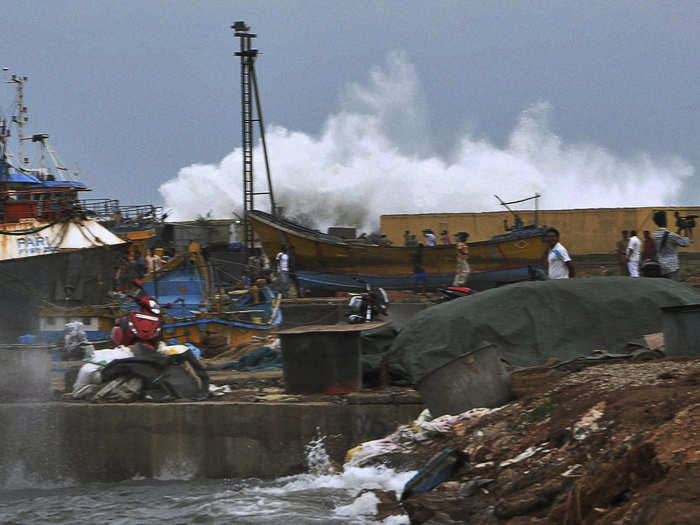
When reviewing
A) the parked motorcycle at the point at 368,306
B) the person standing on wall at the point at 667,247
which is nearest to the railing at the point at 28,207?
the parked motorcycle at the point at 368,306

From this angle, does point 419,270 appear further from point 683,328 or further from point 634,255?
point 683,328

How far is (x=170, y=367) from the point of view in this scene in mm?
9250

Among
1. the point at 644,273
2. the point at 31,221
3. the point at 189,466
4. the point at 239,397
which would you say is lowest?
the point at 189,466

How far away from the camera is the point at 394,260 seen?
22500 millimetres

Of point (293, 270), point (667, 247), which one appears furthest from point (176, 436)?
point (293, 270)

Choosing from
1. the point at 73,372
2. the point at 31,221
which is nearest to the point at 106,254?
the point at 31,221

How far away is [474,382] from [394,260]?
15.0 meters

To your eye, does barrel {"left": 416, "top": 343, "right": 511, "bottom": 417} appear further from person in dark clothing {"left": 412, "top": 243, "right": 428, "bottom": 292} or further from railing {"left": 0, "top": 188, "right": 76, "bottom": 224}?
railing {"left": 0, "top": 188, "right": 76, "bottom": 224}

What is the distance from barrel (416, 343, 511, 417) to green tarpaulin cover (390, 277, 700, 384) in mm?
1023

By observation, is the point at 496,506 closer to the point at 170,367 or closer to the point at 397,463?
the point at 397,463

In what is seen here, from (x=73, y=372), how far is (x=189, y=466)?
2039 mm

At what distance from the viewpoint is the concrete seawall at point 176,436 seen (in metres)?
8.47

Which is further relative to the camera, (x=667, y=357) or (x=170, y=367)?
(x=170, y=367)

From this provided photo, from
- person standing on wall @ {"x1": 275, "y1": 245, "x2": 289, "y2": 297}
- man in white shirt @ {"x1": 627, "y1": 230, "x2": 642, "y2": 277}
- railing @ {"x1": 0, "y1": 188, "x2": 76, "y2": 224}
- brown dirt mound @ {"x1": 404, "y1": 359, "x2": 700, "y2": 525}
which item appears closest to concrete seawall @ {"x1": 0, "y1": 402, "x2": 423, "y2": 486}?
brown dirt mound @ {"x1": 404, "y1": 359, "x2": 700, "y2": 525}
